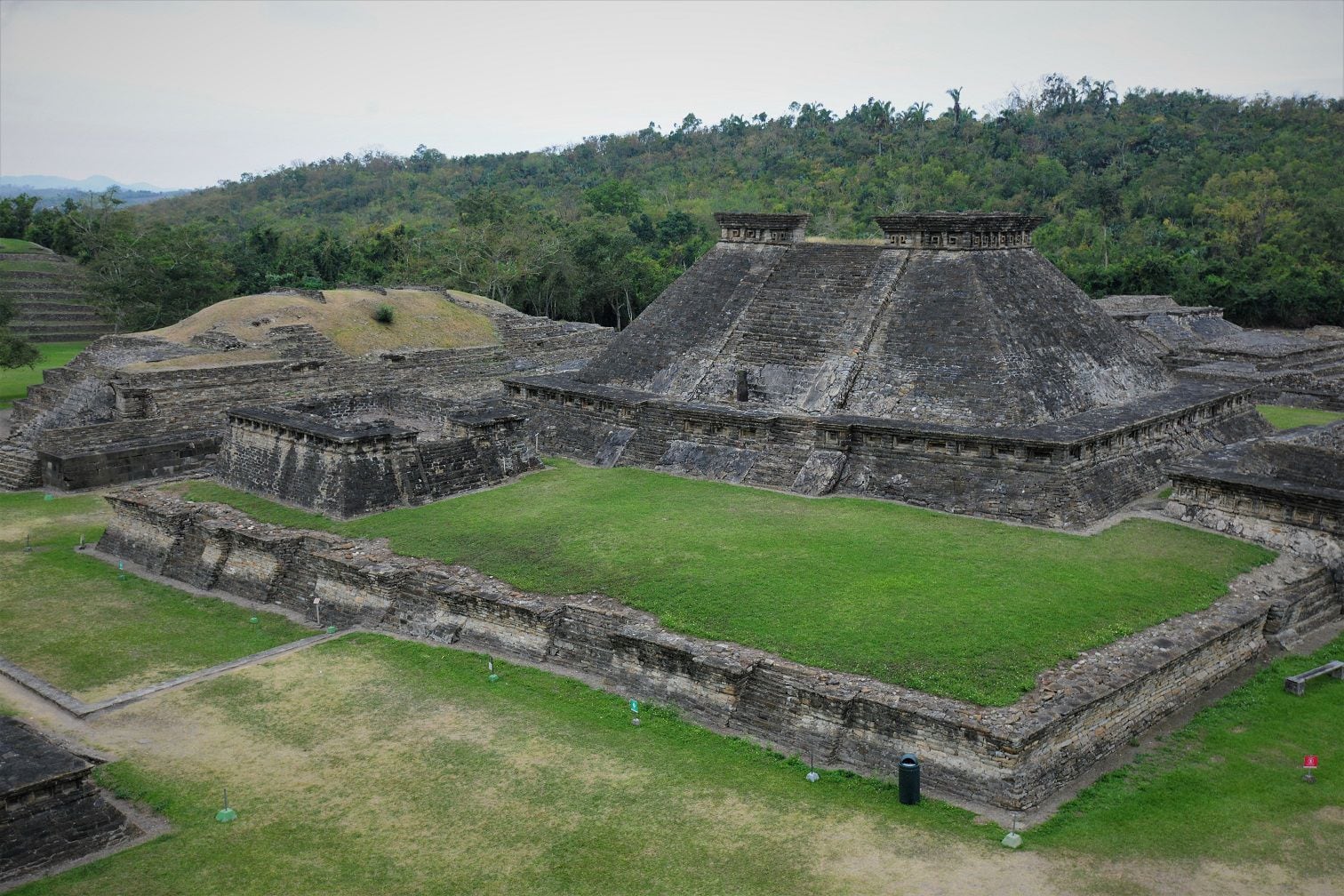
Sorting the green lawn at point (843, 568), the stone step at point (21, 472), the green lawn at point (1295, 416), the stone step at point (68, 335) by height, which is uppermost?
the stone step at point (68, 335)

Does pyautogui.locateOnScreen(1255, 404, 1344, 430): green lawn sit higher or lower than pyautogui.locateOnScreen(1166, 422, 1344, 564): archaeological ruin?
lower

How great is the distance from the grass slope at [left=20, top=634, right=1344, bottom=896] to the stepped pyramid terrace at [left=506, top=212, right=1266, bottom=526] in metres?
4.50

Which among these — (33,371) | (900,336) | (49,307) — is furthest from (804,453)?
(49,307)

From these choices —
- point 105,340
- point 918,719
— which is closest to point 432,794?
point 918,719

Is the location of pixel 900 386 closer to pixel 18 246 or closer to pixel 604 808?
pixel 604 808

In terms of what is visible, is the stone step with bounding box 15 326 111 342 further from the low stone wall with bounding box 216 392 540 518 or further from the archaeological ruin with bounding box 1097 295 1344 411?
the archaeological ruin with bounding box 1097 295 1344 411

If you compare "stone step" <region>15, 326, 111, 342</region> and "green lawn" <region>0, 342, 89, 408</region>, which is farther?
"stone step" <region>15, 326, 111, 342</region>

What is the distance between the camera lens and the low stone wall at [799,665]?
829 cm

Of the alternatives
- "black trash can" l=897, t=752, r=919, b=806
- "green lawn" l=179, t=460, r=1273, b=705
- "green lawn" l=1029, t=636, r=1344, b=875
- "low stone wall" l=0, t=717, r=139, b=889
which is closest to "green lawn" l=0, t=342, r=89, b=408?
"green lawn" l=179, t=460, r=1273, b=705

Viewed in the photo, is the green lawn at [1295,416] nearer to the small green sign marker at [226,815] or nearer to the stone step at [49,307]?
the small green sign marker at [226,815]

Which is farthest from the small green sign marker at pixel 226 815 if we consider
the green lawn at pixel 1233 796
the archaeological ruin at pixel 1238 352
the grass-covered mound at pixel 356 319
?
the grass-covered mound at pixel 356 319

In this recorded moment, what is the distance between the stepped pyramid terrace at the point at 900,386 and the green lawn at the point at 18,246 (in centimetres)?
3038

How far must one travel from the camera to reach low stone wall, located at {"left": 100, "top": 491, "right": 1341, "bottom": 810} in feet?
27.2

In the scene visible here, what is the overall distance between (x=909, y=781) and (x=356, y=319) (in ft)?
70.9
